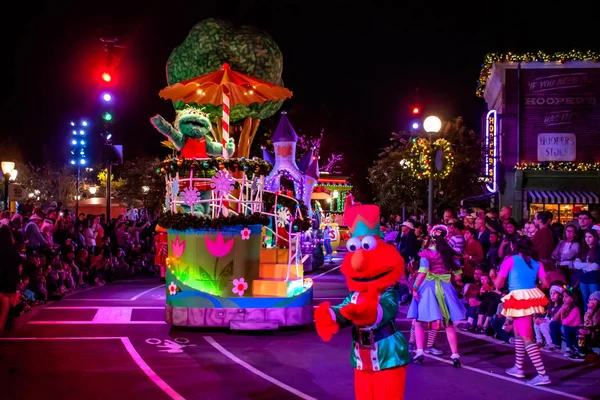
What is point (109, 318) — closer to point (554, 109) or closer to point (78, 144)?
point (78, 144)

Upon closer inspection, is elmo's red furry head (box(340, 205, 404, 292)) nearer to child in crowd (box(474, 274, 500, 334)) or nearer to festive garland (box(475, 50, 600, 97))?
child in crowd (box(474, 274, 500, 334))

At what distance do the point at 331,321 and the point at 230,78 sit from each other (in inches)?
367

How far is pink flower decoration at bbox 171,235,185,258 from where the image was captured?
13.1m

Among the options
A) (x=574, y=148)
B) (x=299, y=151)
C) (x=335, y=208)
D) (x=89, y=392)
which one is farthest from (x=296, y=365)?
(x=299, y=151)

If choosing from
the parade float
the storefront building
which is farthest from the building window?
the parade float

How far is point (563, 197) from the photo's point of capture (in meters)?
33.1

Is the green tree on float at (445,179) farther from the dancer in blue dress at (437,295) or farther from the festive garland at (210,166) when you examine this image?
the dancer in blue dress at (437,295)

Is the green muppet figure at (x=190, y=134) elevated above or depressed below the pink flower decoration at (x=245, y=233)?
above

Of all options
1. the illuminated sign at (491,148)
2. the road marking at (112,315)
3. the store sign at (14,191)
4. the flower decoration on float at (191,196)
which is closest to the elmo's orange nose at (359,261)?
the flower decoration on float at (191,196)

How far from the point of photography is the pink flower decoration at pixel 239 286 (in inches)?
504

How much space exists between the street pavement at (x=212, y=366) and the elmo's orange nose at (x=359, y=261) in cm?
237

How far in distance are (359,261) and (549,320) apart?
6218mm

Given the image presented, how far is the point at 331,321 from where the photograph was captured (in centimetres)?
628

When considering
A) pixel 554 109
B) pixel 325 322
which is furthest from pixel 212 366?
pixel 554 109
